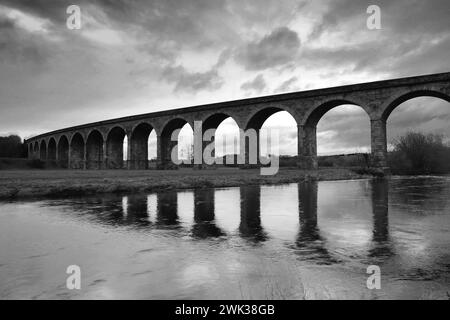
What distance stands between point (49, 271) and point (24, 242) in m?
1.82

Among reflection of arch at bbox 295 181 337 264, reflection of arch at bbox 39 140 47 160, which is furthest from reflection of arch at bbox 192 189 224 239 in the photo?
reflection of arch at bbox 39 140 47 160

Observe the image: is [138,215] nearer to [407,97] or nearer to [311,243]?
[311,243]

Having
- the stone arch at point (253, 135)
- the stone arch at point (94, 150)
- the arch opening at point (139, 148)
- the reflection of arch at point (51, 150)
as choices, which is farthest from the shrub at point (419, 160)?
the reflection of arch at point (51, 150)

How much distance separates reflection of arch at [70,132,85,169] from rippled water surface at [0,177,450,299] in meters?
53.7

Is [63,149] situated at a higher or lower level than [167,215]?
higher

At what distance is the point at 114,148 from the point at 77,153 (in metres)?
12.3

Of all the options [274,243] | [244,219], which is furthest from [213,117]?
[274,243]

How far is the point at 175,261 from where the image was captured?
12.7 feet

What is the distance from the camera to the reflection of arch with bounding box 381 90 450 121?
2428 centimetres

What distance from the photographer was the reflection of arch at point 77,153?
56.9m

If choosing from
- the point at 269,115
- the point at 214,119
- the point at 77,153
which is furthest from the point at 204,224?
the point at 77,153

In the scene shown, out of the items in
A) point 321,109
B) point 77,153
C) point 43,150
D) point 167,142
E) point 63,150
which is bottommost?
point 77,153

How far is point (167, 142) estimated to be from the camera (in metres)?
40.8
